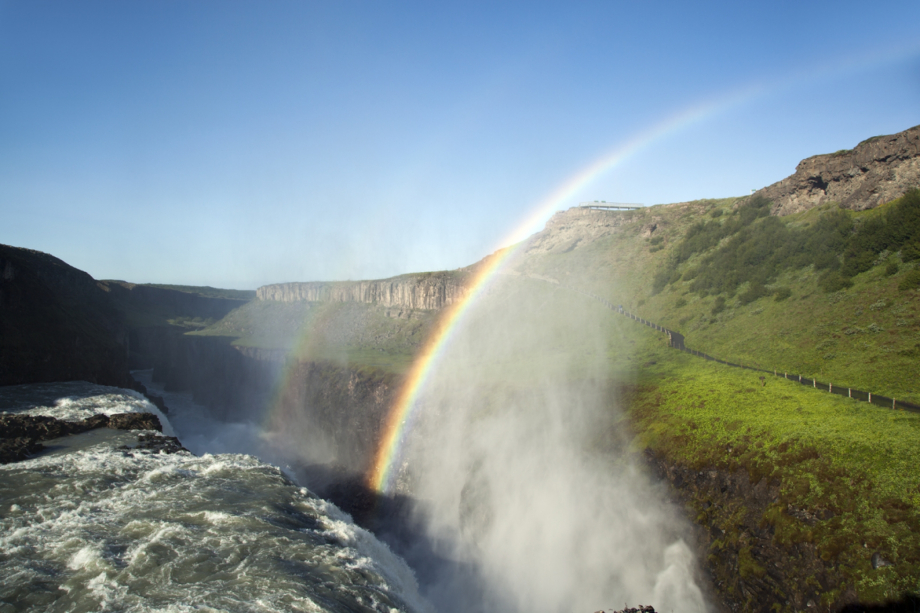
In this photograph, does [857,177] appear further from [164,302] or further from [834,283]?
[164,302]

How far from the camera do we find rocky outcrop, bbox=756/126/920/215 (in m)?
51.2

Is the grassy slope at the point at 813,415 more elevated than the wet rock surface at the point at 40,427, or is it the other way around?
the grassy slope at the point at 813,415

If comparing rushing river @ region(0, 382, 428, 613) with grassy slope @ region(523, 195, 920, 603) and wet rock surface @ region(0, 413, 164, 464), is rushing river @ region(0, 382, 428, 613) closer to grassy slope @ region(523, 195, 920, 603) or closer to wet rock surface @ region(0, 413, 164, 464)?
wet rock surface @ region(0, 413, 164, 464)

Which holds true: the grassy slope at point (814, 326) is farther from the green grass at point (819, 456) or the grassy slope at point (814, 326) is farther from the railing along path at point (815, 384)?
the green grass at point (819, 456)

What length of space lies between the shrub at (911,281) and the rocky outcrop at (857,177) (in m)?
23.2

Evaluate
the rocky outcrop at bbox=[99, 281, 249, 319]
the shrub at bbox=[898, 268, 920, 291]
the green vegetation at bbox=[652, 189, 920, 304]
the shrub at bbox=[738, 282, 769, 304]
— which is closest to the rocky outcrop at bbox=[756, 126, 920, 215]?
the green vegetation at bbox=[652, 189, 920, 304]

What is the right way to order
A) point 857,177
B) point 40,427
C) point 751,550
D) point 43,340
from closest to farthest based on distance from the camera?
point 751,550 → point 40,427 → point 43,340 → point 857,177

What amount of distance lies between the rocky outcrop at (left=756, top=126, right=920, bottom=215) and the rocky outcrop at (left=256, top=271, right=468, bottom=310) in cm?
6092

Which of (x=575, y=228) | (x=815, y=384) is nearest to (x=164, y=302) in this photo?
(x=575, y=228)

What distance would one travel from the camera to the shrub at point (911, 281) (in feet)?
111

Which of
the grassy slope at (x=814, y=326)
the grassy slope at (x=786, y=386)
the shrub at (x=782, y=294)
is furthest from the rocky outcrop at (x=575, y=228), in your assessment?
the shrub at (x=782, y=294)

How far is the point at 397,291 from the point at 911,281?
296 feet

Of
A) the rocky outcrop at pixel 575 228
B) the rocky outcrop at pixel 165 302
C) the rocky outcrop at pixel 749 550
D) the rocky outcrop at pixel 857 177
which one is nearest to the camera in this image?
the rocky outcrop at pixel 749 550

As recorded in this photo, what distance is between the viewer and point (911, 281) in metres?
34.2
